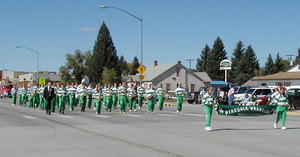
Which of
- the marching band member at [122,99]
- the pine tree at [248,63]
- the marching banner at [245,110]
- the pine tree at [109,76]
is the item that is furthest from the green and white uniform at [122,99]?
the pine tree at [248,63]

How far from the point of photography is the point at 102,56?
356 ft

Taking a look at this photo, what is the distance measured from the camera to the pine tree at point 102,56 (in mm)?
108375

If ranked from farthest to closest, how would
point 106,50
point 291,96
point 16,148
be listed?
point 106,50 < point 291,96 < point 16,148

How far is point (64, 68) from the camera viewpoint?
11431 cm

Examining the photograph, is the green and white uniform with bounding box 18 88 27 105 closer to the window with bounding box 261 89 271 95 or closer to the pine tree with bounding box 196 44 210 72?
the window with bounding box 261 89 271 95

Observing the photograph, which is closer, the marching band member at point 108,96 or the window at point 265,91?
the marching band member at point 108,96

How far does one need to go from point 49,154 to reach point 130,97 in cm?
1849

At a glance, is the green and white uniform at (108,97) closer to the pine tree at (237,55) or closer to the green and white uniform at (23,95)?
the green and white uniform at (23,95)

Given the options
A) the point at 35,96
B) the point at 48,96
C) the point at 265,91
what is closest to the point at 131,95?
the point at 48,96

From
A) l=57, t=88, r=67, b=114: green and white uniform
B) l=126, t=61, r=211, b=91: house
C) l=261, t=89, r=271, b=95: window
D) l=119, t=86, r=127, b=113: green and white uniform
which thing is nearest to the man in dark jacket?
l=57, t=88, r=67, b=114: green and white uniform

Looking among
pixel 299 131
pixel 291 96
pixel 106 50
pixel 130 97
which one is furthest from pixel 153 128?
pixel 106 50

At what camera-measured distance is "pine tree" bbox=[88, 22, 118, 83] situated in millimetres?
108375

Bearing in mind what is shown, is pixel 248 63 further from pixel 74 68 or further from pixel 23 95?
pixel 23 95

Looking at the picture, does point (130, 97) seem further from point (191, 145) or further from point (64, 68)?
point (64, 68)
